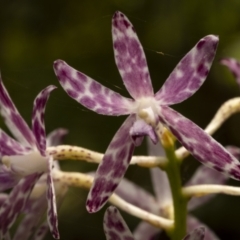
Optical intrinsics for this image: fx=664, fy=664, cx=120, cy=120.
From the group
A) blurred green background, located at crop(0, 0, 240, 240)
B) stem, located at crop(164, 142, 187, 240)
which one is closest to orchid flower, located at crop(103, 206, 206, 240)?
stem, located at crop(164, 142, 187, 240)

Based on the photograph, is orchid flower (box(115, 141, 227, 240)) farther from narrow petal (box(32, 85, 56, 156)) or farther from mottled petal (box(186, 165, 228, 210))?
narrow petal (box(32, 85, 56, 156))

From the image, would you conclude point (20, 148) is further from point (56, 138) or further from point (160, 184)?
point (160, 184)

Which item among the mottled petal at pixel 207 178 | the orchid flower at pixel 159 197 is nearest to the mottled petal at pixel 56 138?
the orchid flower at pixel 159 197

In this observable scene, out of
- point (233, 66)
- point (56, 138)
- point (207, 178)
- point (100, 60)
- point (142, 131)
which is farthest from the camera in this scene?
point (100, 60)

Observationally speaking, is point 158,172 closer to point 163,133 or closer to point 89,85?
point 163,133

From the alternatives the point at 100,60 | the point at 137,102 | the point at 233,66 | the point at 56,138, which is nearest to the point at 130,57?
the point at 137,102
